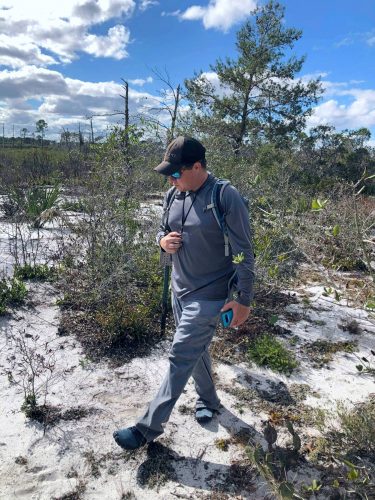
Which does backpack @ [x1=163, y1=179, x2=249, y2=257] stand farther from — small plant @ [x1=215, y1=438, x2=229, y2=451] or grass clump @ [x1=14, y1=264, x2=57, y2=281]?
grass clump @ [x1=14, y1=264, x2=57, y2=281]

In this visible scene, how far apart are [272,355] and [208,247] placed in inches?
65.3

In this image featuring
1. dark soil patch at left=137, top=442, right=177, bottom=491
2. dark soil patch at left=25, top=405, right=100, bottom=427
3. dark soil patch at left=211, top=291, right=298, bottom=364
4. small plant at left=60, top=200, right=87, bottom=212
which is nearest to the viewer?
dark soil patch at left=137, top=442, right=177, bottom=491

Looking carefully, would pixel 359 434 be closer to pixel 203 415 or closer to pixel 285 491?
pixel 285 491

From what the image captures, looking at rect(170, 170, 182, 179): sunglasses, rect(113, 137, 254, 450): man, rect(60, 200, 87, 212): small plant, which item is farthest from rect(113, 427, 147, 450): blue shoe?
rect(60, 200, 87, 212): small plant

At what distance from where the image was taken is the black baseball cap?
2.27 metres

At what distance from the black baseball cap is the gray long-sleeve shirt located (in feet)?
0.58

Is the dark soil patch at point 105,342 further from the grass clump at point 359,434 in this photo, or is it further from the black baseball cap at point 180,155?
the black baseball cap at point 180,155

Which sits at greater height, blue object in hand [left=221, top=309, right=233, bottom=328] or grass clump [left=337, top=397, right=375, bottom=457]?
blue object in hand [left=221, top=309, right=233, bottom=328]

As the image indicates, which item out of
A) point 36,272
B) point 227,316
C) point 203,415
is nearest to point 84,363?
point 203,415

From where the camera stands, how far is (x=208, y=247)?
234cm

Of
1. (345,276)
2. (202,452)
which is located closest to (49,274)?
(202,452)

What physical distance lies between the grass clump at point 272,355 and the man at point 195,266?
4.29ft

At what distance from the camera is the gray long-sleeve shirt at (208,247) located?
223 cm

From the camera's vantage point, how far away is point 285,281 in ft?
18.1
